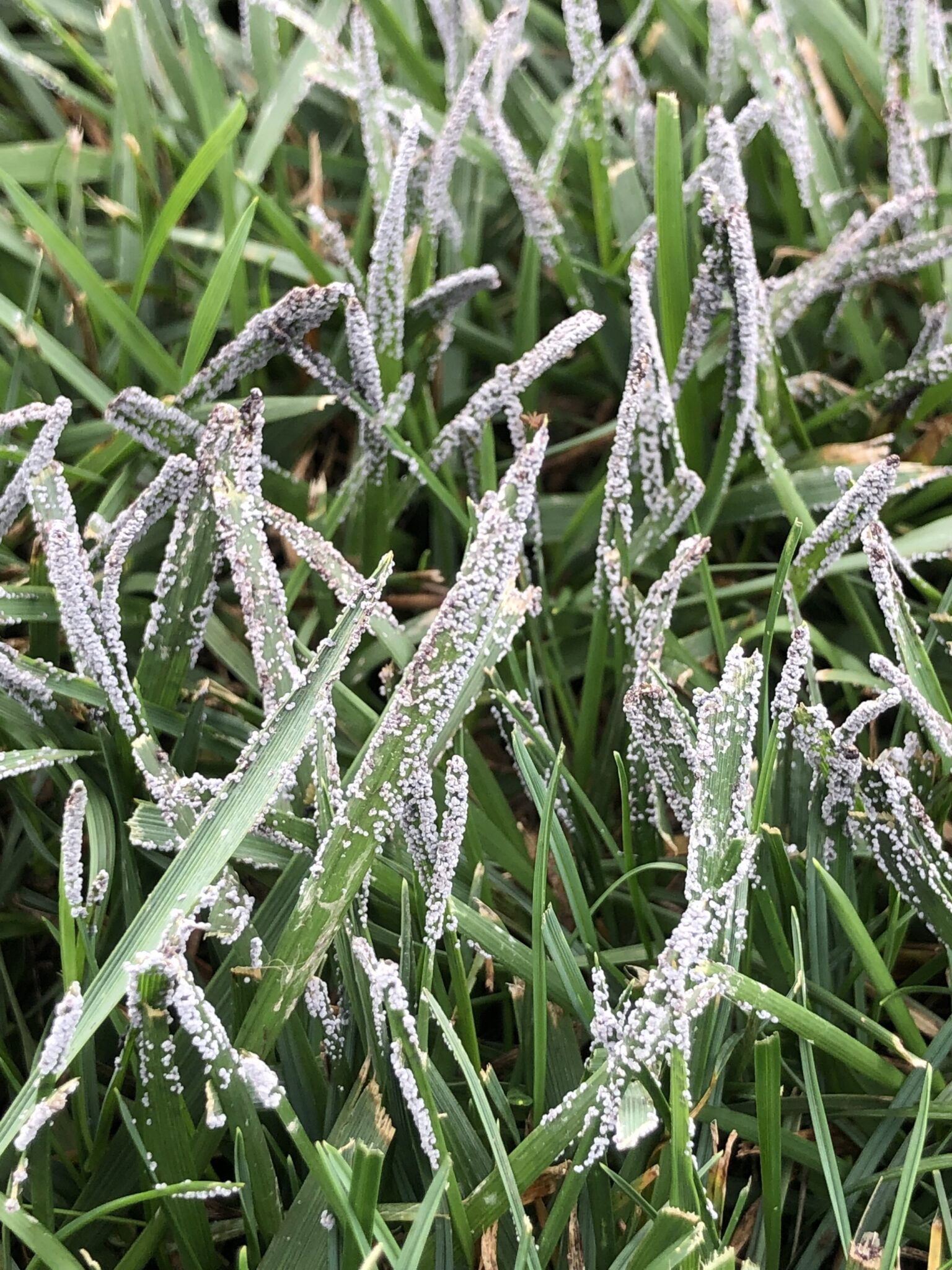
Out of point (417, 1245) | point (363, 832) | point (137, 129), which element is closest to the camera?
point (417, 1245)

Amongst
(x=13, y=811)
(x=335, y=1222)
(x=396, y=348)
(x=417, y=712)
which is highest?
(x=396, y=348)

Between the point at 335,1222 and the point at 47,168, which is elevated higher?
the point at 47,168

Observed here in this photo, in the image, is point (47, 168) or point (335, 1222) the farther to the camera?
point (47, 168)

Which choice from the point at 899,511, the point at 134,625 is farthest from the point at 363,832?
the point at 899,511

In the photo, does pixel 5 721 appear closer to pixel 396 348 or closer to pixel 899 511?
pixel 396 348

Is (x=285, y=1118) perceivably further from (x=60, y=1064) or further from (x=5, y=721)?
(x=5, y=721)

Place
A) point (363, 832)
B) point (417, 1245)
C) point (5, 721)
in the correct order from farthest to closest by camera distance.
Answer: point (5, 721) < point (363, 832) < point (417, 1245)

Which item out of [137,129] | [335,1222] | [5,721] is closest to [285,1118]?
[335,1222]
